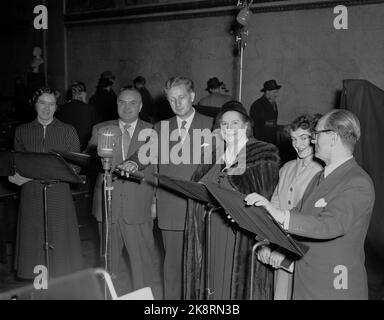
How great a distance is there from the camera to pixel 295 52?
28.7 ft

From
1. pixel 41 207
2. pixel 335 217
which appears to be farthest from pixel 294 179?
pixel 41 207

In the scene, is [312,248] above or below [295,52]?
below

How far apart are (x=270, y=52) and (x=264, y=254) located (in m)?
6.73

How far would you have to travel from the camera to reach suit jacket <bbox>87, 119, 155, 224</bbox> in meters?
3.70

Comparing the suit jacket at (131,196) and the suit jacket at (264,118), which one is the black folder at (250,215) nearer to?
the suit jacket at (131,196)

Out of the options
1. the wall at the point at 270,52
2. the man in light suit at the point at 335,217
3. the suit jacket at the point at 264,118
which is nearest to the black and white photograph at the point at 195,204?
the man in light suit at the point at 335,217

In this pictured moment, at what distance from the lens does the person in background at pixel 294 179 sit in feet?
10.1

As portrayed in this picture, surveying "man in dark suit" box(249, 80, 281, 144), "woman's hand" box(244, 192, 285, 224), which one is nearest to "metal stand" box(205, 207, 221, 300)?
"woman's hand" box(244, 192, 285, 224)

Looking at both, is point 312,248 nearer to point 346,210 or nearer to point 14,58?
point 346,210

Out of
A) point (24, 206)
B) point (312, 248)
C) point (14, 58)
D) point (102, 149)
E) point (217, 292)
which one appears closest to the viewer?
point (312, 248)

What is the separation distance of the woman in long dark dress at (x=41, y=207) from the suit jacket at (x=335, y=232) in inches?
85.1
